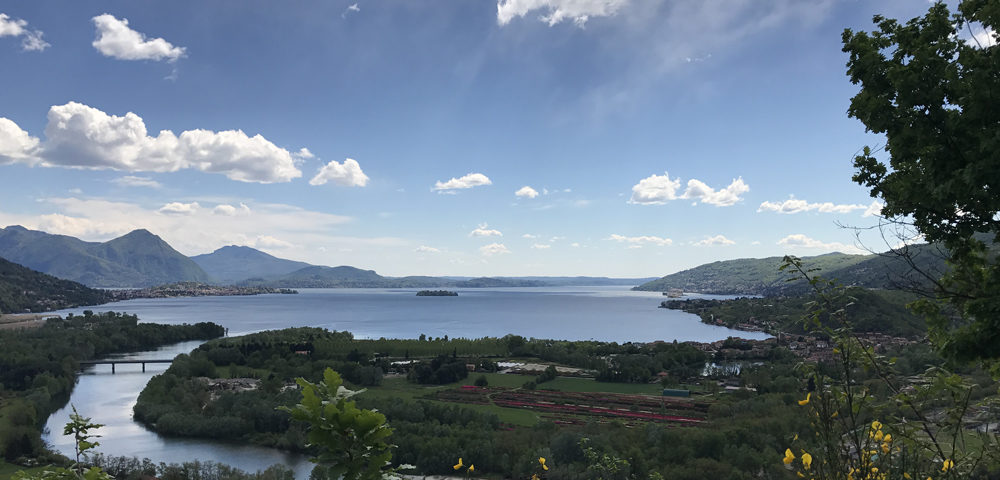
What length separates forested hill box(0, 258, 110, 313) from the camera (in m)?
159

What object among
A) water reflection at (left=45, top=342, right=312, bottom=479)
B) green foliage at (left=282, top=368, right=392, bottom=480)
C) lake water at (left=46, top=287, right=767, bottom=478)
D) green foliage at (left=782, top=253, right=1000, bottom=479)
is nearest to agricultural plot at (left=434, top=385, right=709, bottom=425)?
water reflection at (left=45, top=342, right=312, bottom=479)

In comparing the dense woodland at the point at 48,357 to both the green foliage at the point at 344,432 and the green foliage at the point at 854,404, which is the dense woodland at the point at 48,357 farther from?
the green foliage at the point at 854,404

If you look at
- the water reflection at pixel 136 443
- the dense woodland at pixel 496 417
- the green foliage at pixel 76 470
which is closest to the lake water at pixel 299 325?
the water reflection at pixel 136 443

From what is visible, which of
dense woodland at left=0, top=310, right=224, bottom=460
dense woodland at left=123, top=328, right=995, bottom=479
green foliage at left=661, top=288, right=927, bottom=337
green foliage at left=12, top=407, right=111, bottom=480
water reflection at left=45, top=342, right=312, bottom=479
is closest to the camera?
green foliage at left=12, top=407, right=111, bottom=480

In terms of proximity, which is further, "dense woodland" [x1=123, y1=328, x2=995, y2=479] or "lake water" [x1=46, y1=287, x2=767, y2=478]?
"lake water" [x1=46, y1=287, x2=767, y2=478]

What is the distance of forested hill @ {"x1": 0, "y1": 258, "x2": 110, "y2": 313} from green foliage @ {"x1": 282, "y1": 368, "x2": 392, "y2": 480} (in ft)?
657

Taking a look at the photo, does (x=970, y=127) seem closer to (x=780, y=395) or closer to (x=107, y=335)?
(x=780, y=395)

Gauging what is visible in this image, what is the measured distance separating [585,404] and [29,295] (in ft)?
662

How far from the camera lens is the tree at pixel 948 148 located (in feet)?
11.2

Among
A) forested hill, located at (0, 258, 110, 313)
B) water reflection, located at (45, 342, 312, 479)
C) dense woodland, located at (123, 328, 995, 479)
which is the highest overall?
forested hill, located at (0, 258, 110, 313)

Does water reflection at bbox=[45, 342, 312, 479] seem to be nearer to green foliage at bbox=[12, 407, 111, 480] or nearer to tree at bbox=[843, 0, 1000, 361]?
green foliage at bbox=[12, 407, 111, 480]

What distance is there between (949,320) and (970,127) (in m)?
1.33

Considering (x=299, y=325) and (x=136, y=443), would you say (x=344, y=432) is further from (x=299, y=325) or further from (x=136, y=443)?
(x=299, y=325)

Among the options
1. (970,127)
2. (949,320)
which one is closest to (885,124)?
(970,127)
